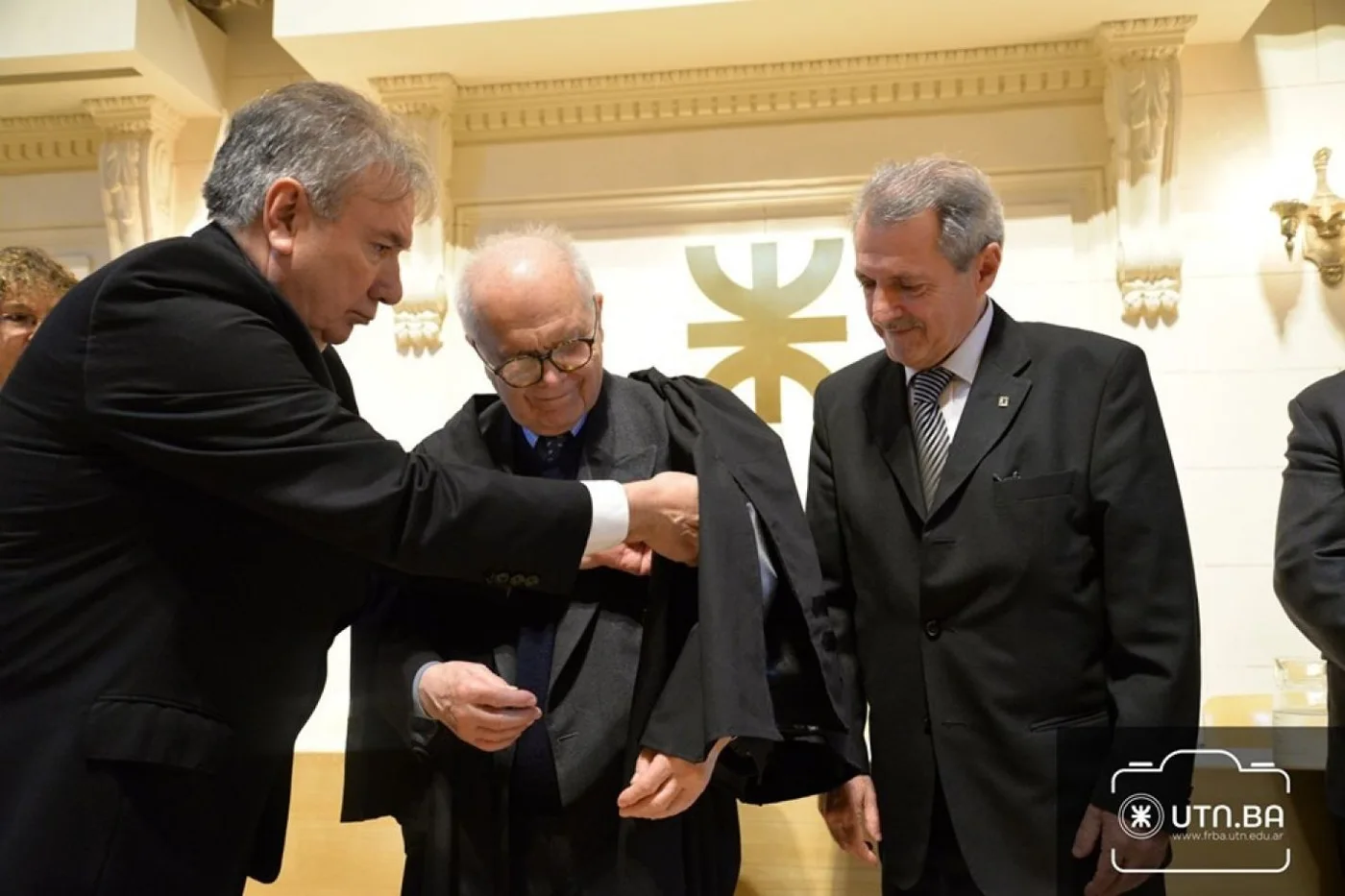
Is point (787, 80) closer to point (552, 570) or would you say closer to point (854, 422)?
point (854, 422)

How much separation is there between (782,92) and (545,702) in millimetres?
2991

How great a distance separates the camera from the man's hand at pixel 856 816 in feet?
6.49

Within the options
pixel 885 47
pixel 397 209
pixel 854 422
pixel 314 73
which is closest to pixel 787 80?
pixel 885 47

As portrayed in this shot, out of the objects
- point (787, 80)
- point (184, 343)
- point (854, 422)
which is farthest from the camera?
point (787, 80)

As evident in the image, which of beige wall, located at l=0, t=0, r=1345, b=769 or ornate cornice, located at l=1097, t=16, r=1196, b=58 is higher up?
ornate cornice, located at l=1097, t=16, r=1196, b=58

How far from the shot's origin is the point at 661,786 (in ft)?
5.29

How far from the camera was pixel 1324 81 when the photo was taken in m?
3.97

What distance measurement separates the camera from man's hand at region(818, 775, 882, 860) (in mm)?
1978

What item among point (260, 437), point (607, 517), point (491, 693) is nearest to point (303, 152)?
point (260, 437)

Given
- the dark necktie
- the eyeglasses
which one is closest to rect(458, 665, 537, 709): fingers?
the dark necktie

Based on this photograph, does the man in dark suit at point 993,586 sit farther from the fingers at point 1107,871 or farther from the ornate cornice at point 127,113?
the ornate cornice at point 127,113

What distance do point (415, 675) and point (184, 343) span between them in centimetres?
60

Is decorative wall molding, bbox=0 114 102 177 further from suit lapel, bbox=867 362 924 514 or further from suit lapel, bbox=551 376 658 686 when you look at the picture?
suit lapel, bbox=867 362 924 514

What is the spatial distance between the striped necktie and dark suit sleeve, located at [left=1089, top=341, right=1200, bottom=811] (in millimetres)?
256
